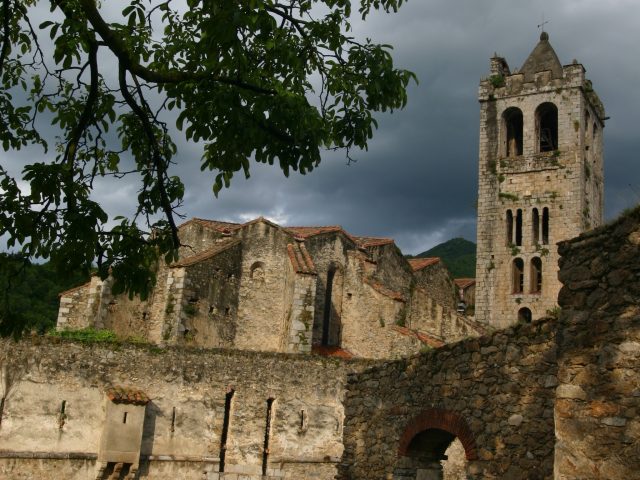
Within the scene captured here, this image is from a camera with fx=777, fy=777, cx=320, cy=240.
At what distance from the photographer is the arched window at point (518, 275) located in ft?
151

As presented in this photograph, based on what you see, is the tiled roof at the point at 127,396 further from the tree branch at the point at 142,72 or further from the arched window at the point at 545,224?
the arched window at the point at 545,224

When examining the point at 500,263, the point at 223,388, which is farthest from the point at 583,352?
the point at 500,263

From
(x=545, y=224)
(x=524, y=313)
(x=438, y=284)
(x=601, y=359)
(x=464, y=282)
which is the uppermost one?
(x=545, y=224)

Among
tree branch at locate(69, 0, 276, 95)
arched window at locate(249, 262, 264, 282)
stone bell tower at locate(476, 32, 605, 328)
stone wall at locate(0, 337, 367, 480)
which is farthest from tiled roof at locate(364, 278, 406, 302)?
tree branch at locate(69, 0, 276, 95)

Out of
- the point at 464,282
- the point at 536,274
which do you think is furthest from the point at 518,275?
the point at 464,282

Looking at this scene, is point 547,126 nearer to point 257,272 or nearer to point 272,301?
point 257,272

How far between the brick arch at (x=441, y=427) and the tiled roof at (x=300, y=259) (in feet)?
61.8

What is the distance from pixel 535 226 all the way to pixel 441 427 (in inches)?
1443

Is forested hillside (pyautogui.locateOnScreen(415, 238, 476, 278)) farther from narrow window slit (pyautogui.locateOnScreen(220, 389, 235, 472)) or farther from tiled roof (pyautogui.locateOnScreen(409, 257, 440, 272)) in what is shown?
narrow window slit (pyautogui.locateOnScreen(220, 389, 235, 472))

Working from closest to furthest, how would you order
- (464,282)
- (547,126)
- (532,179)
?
(532,179)
(547,126)
(464,282)

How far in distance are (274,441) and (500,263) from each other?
2502cm

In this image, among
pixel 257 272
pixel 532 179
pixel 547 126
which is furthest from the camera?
pixel 547 126

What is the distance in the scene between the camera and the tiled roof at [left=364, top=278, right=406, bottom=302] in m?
32.4

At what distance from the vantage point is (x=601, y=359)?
7090 millimetres
